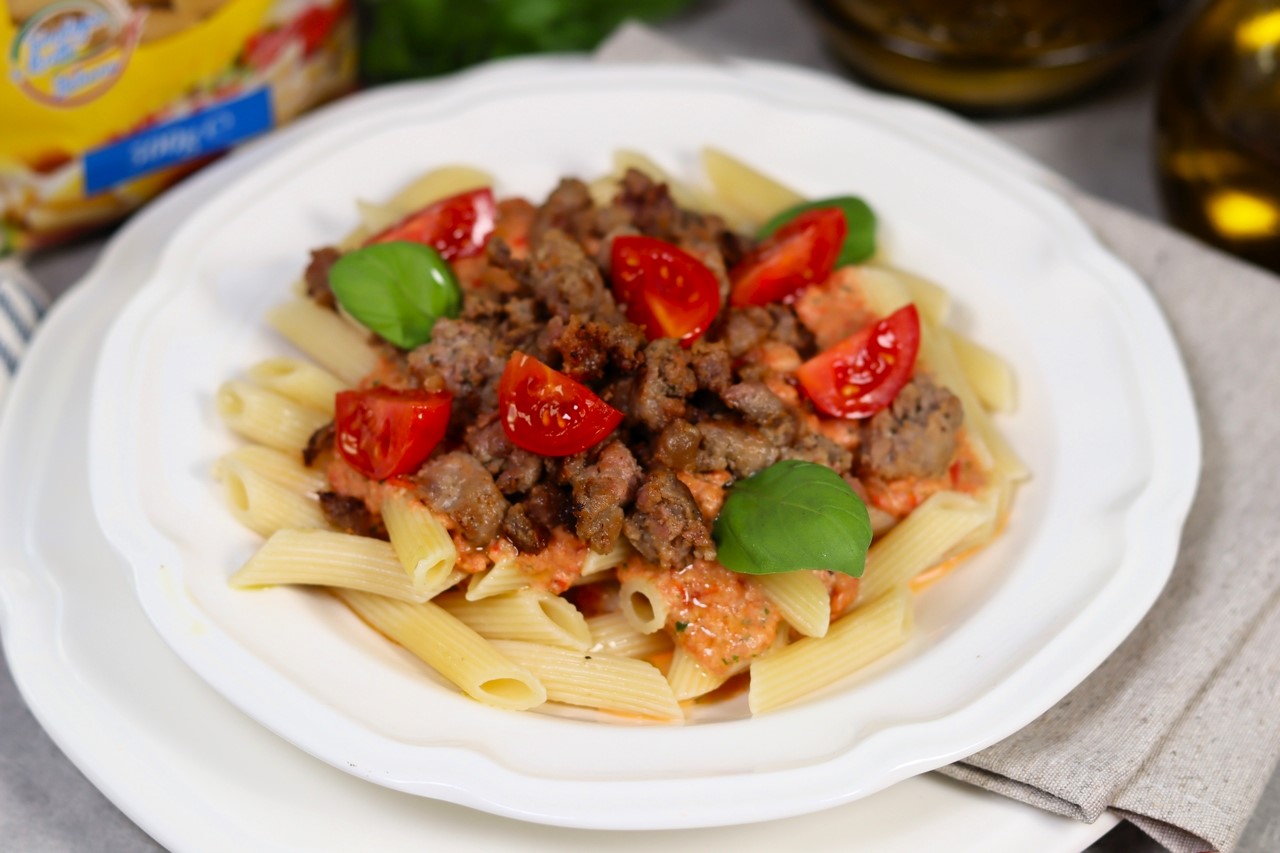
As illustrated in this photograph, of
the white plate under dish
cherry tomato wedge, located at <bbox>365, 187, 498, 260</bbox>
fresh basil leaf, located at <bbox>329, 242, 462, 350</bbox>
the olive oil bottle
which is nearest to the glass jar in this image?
the white plate under dish

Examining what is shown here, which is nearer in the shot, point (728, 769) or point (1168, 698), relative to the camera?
point (728, 769)

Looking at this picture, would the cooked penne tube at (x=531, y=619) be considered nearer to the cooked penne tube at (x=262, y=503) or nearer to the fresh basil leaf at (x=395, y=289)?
the cooked penne tube at (x=262, y=503)

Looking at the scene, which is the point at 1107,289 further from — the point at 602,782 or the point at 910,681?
the point at 602,782

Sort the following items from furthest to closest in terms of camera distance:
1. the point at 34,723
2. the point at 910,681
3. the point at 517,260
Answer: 1. the point at 517,260
2. the point at 34,723
3. the point at 910,681

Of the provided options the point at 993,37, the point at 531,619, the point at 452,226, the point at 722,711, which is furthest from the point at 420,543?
the point at 993,37

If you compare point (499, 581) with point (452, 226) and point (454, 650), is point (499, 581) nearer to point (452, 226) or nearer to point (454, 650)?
point (454, 650)

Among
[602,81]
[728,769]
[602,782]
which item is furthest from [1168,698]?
[602,81]

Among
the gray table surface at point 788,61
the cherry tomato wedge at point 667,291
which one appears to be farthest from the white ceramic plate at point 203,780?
the cherry tomato wedge at point 667,291

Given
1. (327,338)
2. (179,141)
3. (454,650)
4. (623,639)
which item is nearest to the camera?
(454,650)

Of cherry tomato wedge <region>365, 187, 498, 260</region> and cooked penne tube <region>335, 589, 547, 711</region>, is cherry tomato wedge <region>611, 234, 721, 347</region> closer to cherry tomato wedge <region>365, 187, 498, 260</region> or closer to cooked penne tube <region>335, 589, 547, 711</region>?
cherry tomato wedge <region>365, 187, 498, 260</region>
